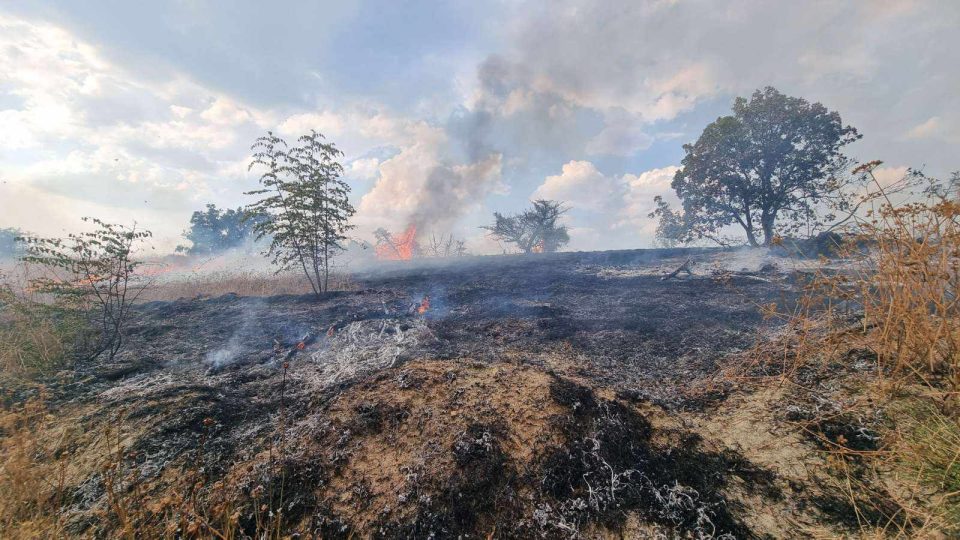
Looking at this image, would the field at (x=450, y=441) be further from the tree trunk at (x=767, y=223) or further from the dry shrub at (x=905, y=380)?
the tree trunk at (x=767, y=223)

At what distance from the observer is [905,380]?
2.65 meters

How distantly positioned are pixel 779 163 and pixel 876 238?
18.7 meters

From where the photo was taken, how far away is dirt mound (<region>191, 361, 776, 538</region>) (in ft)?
7.63

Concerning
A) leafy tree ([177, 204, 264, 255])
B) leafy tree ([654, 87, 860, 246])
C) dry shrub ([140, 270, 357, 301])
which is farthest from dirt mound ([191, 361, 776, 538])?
leafy tree ([177, 204, 264, 255])

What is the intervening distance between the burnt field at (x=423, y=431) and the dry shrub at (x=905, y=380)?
582 millimetres

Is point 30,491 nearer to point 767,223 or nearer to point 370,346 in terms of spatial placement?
point 370,346

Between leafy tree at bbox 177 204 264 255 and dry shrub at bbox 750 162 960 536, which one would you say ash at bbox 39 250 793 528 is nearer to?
dry shrub at bbox 750 162 960 536

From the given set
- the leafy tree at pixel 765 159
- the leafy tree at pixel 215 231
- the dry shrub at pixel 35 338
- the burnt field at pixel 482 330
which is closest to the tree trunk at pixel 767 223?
the leafy tree at pixel 765 159

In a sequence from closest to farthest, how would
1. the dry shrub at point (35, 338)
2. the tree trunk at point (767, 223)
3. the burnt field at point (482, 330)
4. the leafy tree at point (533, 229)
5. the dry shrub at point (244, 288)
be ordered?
the dry shrub at point (35, 338), the burnt field at point (482, 330), the dry shrub at point (244, 288), the tree trunk at point (767, 223), the leafy tree at point (533, 229)

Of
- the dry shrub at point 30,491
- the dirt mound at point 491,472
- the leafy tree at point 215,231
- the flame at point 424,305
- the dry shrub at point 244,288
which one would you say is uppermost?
the leafy tree at point 215,231

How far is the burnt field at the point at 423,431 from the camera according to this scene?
2350 millimetres

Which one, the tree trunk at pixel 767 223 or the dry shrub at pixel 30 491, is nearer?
the dry shrub at pixel 30 491

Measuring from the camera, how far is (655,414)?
3.32 meters

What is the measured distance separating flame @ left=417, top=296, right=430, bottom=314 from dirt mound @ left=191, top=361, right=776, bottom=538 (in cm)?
461
